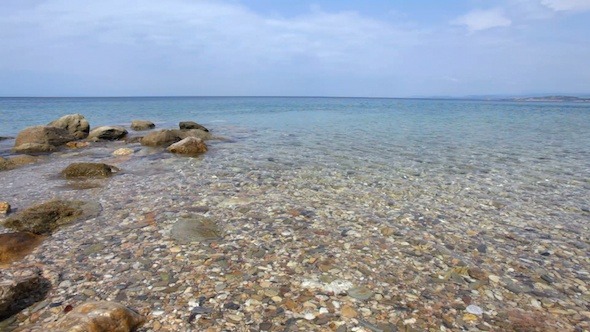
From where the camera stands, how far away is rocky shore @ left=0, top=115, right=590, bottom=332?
4695mm

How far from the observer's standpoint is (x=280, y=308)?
192 inches

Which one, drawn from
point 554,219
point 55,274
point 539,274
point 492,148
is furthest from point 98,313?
point 492,148

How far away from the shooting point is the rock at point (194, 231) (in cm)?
709

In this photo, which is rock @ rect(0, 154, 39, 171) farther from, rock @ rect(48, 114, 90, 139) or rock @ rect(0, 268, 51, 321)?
rock @ rect(0, 268, 51, 321)

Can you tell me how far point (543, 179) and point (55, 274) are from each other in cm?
1375

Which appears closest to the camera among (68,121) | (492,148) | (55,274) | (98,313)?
(98,313)

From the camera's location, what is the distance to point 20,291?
4.84m

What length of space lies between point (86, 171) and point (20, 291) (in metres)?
8.57

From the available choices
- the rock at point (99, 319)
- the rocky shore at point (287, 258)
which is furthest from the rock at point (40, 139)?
the rock at point (99, 319)

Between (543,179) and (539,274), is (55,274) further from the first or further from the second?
(543,179)

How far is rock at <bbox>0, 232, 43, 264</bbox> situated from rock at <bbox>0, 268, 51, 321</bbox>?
0.76 meters

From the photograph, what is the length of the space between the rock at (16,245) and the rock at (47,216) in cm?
32

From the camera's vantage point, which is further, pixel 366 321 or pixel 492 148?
pixel 492 148

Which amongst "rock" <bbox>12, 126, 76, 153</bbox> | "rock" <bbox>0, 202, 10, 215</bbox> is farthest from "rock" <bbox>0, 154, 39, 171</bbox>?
"rock" <bbox>0, 202, 10, 215</bbox>
